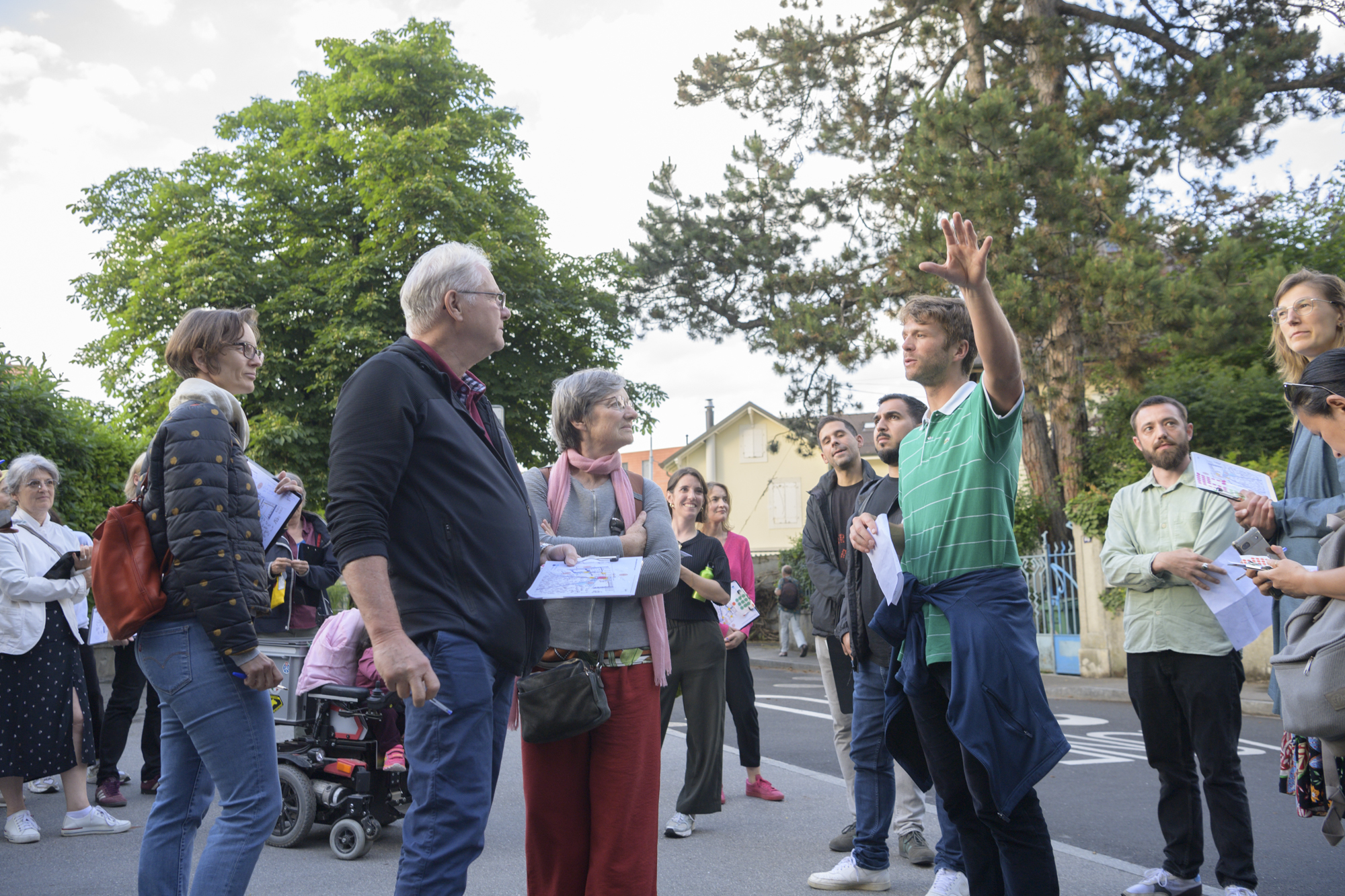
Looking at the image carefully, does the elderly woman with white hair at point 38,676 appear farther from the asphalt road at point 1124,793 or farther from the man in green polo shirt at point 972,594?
the man in green polo shirt at point 972,594

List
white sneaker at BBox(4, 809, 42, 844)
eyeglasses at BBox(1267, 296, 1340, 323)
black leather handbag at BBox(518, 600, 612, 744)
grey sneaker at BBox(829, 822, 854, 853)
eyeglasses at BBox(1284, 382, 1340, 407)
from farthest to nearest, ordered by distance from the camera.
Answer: white sneaker at BBox(4, 809, 42, 844) → grey sneaker at BBox(829, 822, 854, 853) → eyeglasses at BBox(1267, 296, 1340, 323) → black leather handbag at BBox(518, 600, 612, 744) → eyeglasses at BBox(1284, 382, 1340, 407)

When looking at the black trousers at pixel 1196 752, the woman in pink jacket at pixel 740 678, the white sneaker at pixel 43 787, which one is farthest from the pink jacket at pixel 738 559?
the white sneaker at pixel 43 787

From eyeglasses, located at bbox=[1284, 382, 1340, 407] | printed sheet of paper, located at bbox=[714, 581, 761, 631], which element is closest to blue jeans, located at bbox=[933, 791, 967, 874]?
printed sheet of paper, located at bbox=[714, 581, 761, 631]

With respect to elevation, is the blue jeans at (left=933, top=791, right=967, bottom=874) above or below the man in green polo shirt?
below

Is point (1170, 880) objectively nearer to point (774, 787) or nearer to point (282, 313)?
point (774, 787)

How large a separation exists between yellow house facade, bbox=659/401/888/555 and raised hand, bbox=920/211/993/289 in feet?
153

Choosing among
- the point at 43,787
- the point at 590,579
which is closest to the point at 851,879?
the point at 590,579

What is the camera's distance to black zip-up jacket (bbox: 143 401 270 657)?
116 inches

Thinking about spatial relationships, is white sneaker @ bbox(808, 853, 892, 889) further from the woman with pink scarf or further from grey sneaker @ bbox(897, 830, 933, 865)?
the woman with pink scarf

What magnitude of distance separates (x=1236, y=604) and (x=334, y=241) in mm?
22603

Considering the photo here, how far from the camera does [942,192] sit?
15039mm

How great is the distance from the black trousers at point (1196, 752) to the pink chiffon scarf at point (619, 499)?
7.06 ft

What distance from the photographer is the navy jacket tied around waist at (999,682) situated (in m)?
2.85

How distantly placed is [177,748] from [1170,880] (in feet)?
12.4
